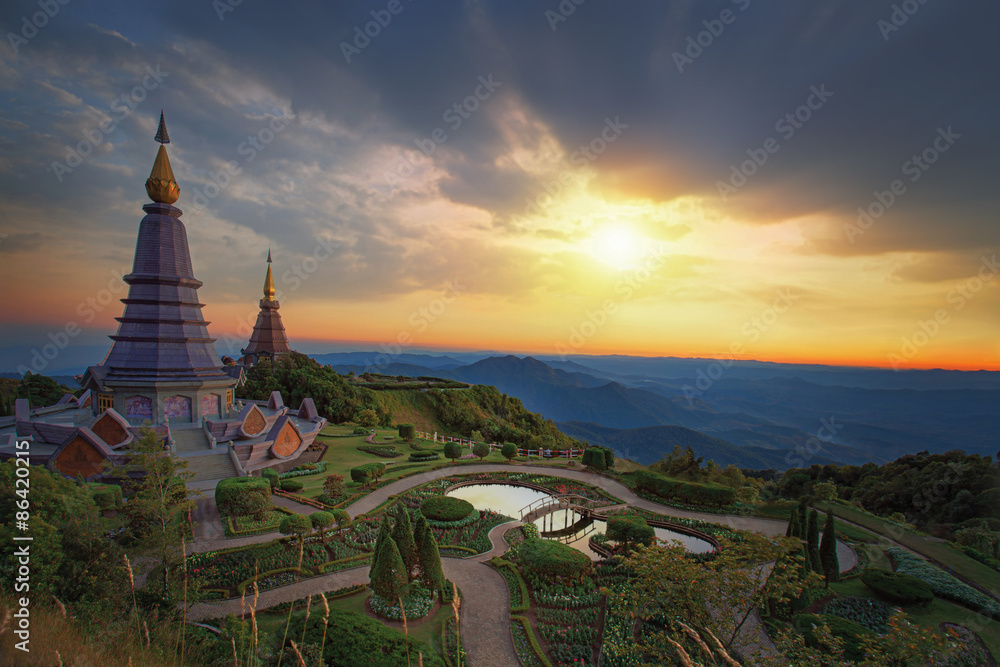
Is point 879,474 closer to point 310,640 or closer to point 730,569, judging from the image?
point 730,569

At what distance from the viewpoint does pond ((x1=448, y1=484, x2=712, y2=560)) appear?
20.8m

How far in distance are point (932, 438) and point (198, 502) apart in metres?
213

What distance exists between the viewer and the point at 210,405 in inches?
1169

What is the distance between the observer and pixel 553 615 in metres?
14.1

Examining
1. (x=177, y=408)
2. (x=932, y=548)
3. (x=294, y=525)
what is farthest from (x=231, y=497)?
(x=932, y=548)

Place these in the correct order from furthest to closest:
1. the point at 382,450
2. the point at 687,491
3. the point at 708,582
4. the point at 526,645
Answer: the point at 382,450 → the point at 687,491 → the point at 526,645 → the point at 708,582

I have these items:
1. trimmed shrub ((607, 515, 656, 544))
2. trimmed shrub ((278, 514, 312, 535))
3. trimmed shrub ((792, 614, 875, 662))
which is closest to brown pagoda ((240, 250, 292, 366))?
trimmed shrub ((278, 514, 312, 535))

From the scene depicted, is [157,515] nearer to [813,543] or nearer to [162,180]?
[813,543]

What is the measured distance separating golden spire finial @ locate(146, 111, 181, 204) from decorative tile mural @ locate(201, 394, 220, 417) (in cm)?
1460

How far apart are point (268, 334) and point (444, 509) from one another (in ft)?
137

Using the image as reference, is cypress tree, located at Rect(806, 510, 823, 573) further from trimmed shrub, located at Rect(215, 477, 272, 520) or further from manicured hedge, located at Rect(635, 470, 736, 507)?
trimmed shrub, located at Rect(215, 477, 272, 520)

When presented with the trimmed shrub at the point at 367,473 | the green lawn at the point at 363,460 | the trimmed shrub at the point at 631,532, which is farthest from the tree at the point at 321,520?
the trimmed shrub at the point at 631,532

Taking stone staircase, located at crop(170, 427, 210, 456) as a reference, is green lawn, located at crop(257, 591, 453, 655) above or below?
below

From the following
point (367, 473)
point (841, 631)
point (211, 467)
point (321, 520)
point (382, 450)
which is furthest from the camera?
point (382, 450)
